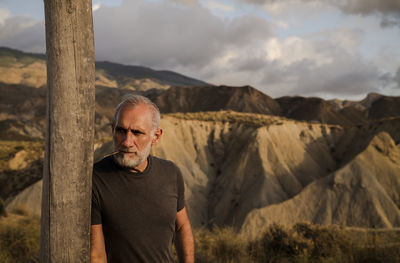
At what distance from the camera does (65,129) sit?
85.9 inches

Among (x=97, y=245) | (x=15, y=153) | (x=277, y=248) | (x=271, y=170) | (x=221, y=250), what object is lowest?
(x=271, y=170)

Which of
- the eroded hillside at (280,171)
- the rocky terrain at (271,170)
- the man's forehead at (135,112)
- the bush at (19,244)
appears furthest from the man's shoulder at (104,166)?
the eroded hillside at (280,171)

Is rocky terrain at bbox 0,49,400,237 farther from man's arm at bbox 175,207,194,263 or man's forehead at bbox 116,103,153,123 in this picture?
man's forehead at bbox 116,103,153,123

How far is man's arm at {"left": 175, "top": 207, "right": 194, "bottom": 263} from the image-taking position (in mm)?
2977

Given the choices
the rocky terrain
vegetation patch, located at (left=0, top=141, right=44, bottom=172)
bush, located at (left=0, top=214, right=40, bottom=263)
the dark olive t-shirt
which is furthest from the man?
vegetation patch, located at (left=0, top=141, right=44, bottom=172)

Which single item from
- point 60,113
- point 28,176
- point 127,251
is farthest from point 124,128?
point 28,176

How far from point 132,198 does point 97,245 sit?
452 millimetres

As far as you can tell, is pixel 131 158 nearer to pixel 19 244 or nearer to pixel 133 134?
pixel 133 134

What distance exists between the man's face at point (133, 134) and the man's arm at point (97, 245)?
55cm

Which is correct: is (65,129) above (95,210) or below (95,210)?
above

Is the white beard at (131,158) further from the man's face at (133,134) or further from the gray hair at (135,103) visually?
the gray hair at (135,103)

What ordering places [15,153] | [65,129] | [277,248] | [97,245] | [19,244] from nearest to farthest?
[65,129]
[97,245]
[19,244]
[277,248]
[15,153]

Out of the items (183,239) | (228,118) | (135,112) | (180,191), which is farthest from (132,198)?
(228,118)

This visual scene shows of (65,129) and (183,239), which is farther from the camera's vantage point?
(183,239)
